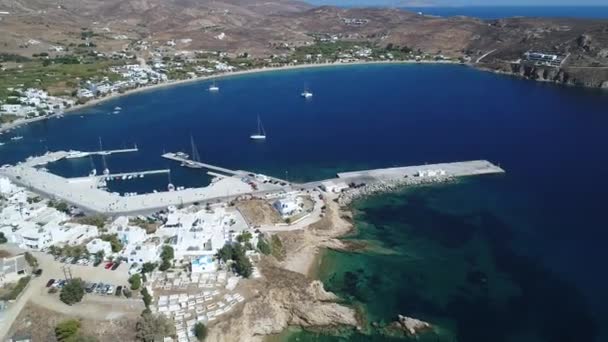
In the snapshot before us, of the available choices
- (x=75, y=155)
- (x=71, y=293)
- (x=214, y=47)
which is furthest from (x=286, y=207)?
(x=214, y=47)

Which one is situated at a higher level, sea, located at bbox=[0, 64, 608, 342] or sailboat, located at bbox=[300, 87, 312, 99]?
sailboat, located at bbox=[300, 87, 312, 99]

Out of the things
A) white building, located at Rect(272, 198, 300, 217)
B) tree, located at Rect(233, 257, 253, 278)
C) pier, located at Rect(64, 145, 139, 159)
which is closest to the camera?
tree, located at Rect(233, 257, 253, 278)

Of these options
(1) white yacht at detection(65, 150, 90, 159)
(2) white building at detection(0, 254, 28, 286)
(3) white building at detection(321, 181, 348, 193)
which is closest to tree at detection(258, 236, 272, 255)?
(3) white building at detection(321, 181, 348, 193)

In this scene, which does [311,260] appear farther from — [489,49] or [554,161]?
[489,49]

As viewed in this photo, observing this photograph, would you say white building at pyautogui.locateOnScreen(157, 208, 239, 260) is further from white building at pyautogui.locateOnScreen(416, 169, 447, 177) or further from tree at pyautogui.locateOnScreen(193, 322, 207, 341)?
white building at pyautogui.locateOnScreen(416, 169, 447, 177)

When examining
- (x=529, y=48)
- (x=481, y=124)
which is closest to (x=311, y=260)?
(x=481, y=124)

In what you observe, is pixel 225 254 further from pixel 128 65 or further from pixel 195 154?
pixel 128 65
